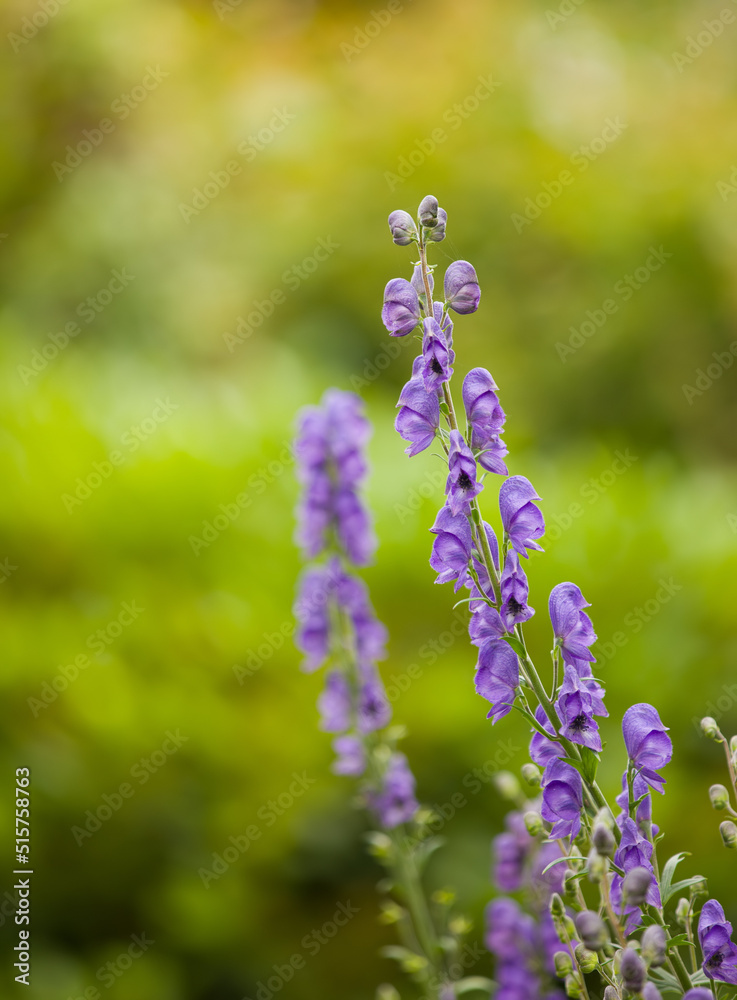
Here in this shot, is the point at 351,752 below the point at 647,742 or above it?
above

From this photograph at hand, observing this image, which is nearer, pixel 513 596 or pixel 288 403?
pixel 513 596

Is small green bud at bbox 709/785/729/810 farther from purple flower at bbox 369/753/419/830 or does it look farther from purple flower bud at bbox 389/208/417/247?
purple flower at bbox 369/753/419/830

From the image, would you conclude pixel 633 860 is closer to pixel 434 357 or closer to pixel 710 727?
pixel 710 727

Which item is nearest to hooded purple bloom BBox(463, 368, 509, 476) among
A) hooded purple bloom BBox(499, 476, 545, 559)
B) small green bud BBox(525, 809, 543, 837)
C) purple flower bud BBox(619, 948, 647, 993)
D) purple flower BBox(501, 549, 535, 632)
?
hooded purple bloom BBox(499, 476, 545, 559)

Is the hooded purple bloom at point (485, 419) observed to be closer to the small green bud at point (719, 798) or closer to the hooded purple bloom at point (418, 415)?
the hooded purple bloom at point (418, 415)

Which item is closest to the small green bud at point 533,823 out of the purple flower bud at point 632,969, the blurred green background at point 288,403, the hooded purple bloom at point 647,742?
the hooded purple bloom at point 647,742

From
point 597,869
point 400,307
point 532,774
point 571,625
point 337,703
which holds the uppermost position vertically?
point 400,307

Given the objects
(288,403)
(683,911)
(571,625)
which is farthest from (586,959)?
(288,403)
